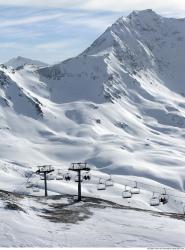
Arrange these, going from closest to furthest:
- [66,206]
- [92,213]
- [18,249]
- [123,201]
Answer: [18,249]
[92,213]
[66,206]
[123,201]

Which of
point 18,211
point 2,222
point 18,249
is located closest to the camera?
point 18,249

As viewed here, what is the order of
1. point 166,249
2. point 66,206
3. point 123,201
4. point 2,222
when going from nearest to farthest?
point 166,249
point 2,222
point 66,206
point 123,201

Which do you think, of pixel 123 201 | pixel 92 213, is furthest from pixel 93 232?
pixel 123 201

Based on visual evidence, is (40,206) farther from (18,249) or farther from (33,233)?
(18,249)

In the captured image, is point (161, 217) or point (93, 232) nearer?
point (93, 232)

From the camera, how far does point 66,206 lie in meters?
73.1

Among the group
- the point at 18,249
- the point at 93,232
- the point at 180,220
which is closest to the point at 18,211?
the point at 93,232

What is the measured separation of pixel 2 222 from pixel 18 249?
27.3ft

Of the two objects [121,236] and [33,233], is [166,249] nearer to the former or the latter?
[121,236]

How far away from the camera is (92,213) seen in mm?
66875

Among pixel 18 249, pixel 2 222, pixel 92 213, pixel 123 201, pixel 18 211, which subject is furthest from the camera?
pixel 123 201

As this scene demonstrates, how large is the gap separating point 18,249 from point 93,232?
10900mm

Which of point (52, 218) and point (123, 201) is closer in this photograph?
point (52, 218)

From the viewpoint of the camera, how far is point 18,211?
59.6 metres
